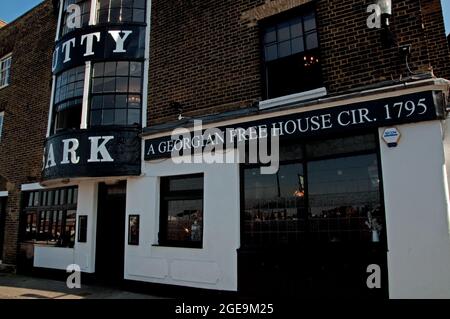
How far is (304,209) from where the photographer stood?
255 inches

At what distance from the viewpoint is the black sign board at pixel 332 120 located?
5.50m

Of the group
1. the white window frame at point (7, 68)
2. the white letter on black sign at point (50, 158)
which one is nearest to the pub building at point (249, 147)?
the white letter on black sign at point (50, 158)

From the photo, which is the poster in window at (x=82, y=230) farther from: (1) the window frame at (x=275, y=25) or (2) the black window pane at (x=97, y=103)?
(1) the window frame at (x=275, y=25)

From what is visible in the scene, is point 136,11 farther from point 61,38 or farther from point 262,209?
point 262,209

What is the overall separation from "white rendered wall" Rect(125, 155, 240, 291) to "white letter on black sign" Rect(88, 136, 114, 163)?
1.00m

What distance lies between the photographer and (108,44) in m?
9.36

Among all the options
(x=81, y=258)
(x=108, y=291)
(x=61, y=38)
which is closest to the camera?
(x=108, y=291)

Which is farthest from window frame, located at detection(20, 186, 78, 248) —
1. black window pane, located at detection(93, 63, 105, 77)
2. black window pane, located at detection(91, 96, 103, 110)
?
black window pane, located at detection(93, 63, 105, 77)

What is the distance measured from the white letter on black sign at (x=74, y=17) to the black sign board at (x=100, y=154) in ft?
11.2

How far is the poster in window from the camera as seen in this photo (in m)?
9.40

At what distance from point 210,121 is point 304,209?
268cm

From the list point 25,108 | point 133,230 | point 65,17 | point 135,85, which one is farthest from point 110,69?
point 25,108

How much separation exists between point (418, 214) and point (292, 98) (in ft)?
9.80
